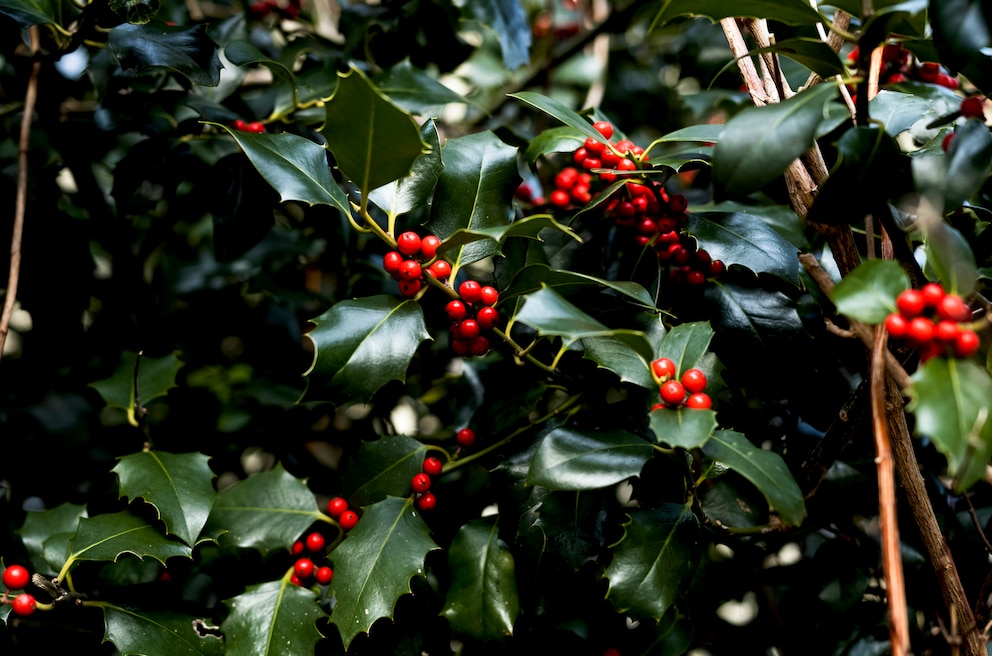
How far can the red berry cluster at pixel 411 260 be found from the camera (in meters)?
0.78

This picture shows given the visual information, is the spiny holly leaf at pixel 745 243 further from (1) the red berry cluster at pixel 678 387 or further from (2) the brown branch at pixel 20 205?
(2) the brown branch at pixel 20 205

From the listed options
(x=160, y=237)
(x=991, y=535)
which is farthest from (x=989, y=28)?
(x=160, y=237)

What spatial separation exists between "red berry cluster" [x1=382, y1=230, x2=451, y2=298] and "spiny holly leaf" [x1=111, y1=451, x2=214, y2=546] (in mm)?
347

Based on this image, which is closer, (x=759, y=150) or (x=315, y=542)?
(x=759, y=150)

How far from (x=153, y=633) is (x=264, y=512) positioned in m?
0.18

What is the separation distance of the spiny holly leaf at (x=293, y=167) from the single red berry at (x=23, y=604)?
521mm

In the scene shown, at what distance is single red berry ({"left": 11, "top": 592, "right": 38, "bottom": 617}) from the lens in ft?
2.67

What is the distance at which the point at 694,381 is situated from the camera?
70 cm

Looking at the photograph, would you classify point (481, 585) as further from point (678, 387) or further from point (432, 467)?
point (678, 387)

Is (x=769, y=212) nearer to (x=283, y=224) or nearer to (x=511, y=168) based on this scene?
(x=511, y=168)

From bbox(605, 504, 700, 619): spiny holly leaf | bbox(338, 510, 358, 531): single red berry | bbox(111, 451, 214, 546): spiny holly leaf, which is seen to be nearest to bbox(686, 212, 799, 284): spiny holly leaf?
bbox(605, 504, 700, 619): spiny holly leaf

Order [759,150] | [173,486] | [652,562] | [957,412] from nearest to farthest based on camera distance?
[957,412] < [759,150] < [652,562] < [173,486]

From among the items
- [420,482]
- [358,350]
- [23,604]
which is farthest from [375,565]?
[23,604]

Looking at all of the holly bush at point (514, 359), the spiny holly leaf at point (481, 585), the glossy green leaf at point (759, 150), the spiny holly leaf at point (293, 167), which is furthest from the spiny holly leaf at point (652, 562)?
the spiny holly leaf at point (293, 167)
